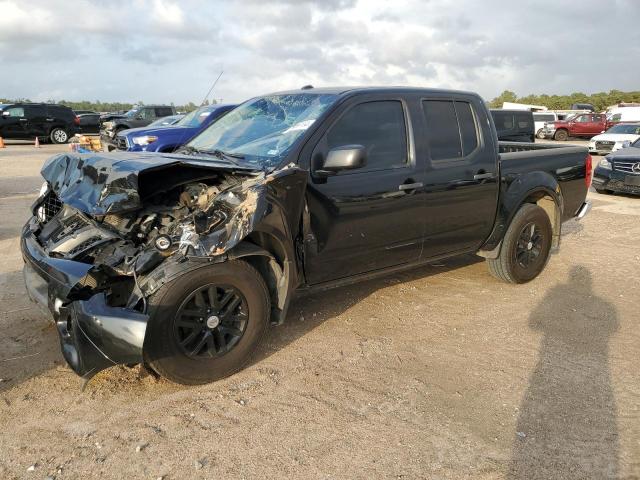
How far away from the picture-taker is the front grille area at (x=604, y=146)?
796 inches

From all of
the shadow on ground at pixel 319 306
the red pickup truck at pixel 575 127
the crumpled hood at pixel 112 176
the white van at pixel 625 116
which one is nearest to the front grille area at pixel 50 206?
the crumpled hood at pixel 112 176

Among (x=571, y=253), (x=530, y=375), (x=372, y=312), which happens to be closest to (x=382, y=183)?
(x=372, y=312)

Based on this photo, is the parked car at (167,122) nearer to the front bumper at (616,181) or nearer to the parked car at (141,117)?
the parked car at (141,117)

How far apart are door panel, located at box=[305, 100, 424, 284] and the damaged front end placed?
36 cm

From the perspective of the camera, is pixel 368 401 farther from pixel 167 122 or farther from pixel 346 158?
pixel 167 122

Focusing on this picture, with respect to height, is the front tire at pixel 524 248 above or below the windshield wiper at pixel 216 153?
below

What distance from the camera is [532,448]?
9.18ft

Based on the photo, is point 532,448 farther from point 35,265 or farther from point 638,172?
point 638,172

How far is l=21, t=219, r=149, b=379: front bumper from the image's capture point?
9.34ft

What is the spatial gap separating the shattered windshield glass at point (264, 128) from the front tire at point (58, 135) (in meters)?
22.1

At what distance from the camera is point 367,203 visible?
3859 mm

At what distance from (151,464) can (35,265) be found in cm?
163

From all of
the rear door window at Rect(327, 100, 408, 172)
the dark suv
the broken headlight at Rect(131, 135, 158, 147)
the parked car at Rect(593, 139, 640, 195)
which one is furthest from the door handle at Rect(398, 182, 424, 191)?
the dark suv

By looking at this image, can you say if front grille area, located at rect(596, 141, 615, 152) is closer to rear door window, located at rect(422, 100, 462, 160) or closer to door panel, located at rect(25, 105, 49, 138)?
rear door window, located at rect(422, 100, 462, 160)
